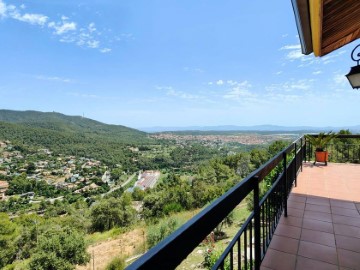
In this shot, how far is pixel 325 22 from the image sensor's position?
2.24 m

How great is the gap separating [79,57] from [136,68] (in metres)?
8.65

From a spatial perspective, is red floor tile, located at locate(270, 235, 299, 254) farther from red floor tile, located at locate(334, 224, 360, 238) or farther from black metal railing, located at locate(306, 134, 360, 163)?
black metal railing, located at locate(306, 134, 360, 163)

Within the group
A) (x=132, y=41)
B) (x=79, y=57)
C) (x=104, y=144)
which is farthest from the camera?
(x=104, y=144)

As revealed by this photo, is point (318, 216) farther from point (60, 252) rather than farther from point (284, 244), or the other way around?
point (60, 252)

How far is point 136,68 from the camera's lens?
35.2 m

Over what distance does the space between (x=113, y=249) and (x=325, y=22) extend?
69.3ft

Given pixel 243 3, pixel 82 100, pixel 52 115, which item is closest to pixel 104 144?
pixel 82 100

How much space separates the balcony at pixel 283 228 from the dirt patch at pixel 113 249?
16105 millimetres

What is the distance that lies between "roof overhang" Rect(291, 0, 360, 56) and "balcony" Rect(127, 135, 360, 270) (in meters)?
1.26

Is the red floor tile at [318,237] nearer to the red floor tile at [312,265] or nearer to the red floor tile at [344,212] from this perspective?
the red floor tile at [312,265]

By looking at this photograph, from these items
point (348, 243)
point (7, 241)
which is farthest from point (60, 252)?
point (348, 243)

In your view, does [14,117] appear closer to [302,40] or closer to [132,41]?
[132,41]

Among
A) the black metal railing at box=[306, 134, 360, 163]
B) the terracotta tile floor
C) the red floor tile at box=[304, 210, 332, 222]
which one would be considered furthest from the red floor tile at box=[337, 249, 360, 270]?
the black metal railing at box=[306, 134, 360, 163]

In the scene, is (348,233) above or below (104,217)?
above
